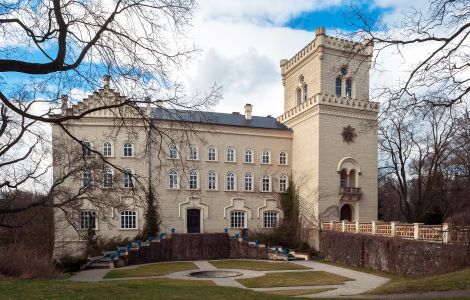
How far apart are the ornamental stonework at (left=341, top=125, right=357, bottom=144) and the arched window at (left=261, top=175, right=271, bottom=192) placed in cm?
798

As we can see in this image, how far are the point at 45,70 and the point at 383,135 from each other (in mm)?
33153

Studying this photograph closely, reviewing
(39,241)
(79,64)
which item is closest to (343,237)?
(39,241)

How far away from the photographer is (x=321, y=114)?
116 ft

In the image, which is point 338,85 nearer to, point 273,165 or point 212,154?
point 273,165

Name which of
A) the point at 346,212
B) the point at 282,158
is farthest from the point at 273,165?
the point at 346,212

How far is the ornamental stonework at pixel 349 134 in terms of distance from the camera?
3634cm

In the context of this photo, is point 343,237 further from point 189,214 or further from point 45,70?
point 45,70

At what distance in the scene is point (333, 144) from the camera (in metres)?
35.8

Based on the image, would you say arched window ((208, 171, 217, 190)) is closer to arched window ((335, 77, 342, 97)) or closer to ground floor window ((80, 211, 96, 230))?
ground floor window ((80, 211, 96, 230))

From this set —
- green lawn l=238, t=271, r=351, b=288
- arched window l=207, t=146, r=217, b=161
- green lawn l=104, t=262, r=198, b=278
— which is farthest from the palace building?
green lawn l=238, t=271, r=351, b=288

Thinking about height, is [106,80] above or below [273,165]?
above

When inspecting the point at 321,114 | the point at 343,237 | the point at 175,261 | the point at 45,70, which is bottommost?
the point at 175,261

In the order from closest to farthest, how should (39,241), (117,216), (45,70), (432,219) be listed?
(45,70) → (39,241) → (117,216) → (432,219)

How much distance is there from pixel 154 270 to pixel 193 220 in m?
11.1
